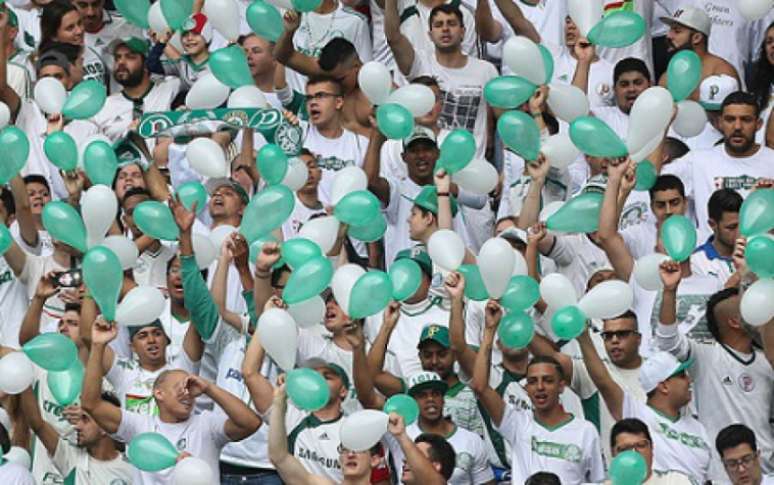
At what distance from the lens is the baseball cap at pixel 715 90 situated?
42.1 ft

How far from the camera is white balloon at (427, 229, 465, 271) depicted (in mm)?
11539

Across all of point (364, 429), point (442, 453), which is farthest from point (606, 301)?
point (364, 429)

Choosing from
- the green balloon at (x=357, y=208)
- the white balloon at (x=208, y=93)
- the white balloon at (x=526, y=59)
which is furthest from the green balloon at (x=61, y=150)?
the white balloon at (x=526, y=59)

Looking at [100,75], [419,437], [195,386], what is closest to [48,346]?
[195,386]

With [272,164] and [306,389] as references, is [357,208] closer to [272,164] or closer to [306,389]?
[272,164]

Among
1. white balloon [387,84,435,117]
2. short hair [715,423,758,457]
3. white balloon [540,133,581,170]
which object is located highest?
white balloon [387,84,435,117]

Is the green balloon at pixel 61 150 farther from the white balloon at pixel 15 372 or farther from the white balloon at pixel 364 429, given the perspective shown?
the white balloon at pixel 364 429

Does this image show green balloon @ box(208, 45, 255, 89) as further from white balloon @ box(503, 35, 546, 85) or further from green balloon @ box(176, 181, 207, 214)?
white balloon @ box(503, 35, 546, 85)

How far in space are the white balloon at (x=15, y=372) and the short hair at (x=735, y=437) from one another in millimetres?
2598

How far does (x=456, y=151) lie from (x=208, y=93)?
121 cm

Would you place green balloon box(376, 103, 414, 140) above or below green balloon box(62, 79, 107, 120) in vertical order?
above

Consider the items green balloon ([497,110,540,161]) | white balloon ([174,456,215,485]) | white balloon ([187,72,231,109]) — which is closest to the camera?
white balloon ([174,456,215,485])

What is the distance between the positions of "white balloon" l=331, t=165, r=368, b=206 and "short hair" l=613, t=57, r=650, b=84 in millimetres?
1519

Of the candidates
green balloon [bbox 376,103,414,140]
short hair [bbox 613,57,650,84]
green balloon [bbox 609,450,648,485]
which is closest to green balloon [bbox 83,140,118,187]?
green balloon [bbox 376,103,414,140]
